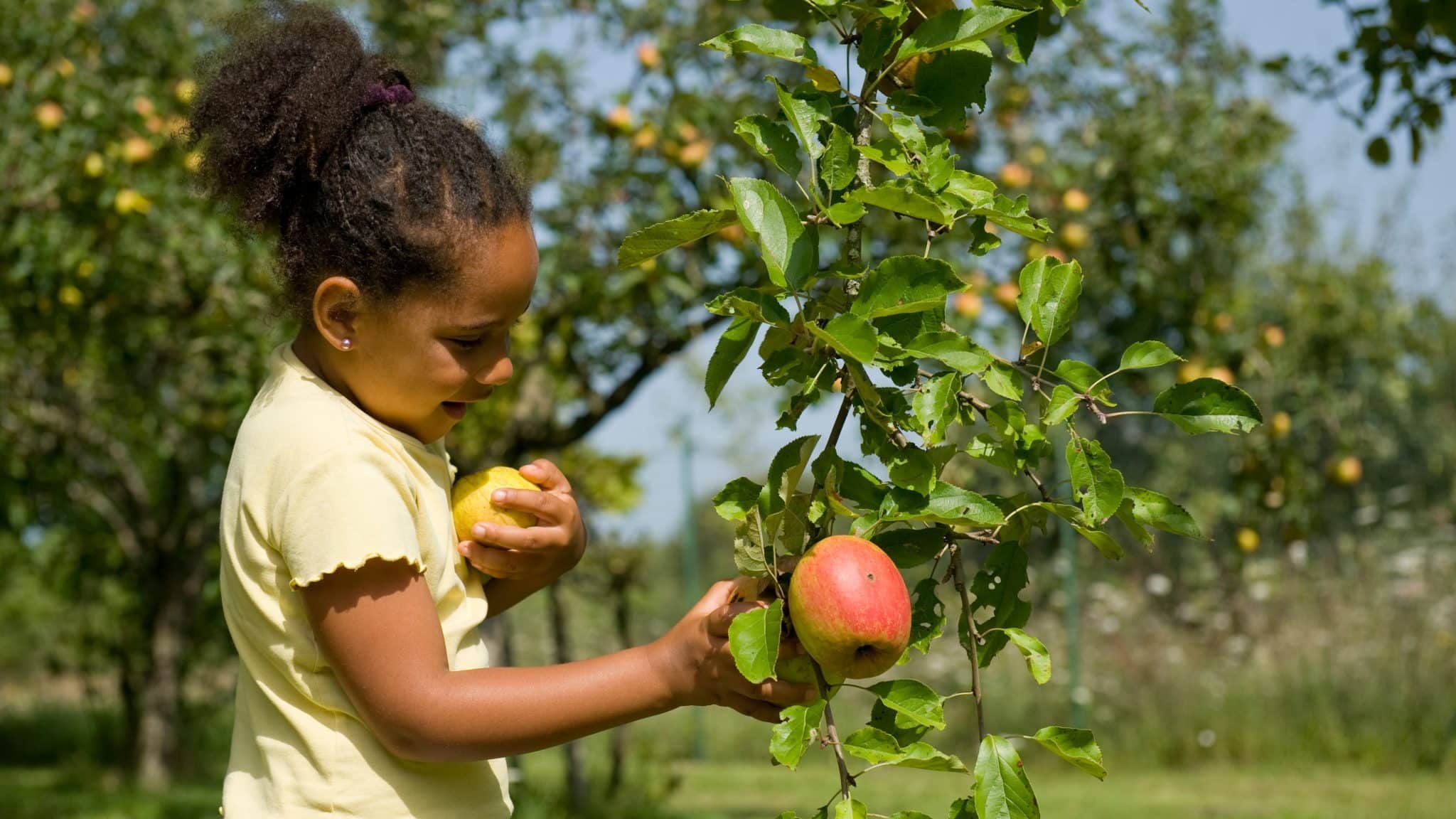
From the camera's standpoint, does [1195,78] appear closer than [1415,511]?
Yes

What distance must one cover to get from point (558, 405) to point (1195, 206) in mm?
2211

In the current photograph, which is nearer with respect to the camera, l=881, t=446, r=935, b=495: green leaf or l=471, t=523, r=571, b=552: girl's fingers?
l=881, t=446, r=935, b=495: green leaf

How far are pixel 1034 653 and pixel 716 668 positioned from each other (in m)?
0.26

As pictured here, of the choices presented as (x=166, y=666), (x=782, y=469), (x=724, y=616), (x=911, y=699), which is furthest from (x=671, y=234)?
(x=166, y=666)

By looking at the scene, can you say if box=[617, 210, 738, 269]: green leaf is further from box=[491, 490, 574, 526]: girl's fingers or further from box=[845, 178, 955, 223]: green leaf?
box=[491, 490, 574, 526]: girl's fingers

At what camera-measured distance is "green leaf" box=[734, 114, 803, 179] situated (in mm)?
1130

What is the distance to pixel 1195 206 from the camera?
4.46 meters

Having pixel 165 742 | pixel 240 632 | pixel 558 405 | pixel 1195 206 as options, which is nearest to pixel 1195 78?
pixel 1195 206

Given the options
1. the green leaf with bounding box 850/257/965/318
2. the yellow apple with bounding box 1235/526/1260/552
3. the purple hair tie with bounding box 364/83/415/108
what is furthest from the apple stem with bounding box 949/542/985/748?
the yellow apple with bounding box 1235/526/1260/552

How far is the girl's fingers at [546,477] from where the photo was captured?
57.7 inches

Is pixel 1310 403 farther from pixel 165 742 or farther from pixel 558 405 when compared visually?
pixel 165 742

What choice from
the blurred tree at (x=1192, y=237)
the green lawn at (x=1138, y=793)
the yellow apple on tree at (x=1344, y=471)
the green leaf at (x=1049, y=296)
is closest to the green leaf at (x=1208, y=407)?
the green leaf at (x=1049, y=296)

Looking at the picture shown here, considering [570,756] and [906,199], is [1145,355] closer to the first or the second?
[906,199]

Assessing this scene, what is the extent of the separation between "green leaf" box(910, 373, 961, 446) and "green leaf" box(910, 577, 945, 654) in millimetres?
196
